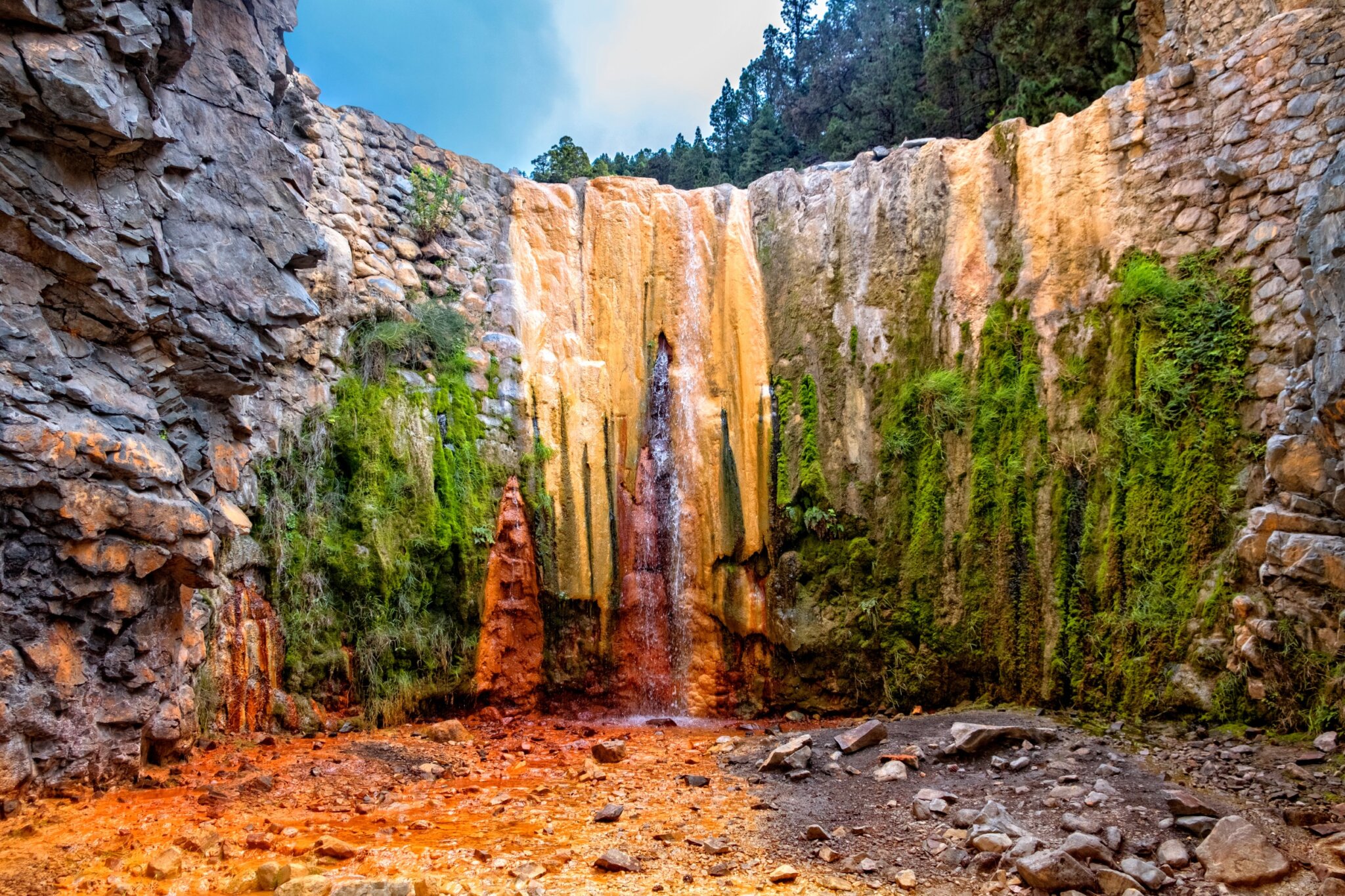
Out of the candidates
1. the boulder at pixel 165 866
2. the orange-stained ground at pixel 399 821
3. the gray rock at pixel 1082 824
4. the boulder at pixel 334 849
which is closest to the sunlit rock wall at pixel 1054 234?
the gray rock at pixel 1082 824

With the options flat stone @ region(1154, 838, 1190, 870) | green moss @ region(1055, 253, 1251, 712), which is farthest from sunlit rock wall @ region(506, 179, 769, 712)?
flat stone @ region(1154, 838, 1190, 870)

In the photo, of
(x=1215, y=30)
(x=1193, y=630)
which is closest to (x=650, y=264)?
(x=1215, y=30)

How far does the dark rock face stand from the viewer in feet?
18.0

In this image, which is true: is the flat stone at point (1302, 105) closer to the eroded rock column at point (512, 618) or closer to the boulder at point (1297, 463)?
the boulder at point (1297, 463)

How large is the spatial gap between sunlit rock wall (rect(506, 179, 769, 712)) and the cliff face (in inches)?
2.0

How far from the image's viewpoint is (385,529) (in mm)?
9211

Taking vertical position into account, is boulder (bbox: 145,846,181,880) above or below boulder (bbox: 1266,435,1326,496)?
below

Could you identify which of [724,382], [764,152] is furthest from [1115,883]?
[764,152]

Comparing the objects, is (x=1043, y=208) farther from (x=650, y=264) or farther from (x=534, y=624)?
(x=534, y=624)

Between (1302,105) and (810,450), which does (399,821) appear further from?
(1302,105)

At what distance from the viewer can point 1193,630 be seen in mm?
7086

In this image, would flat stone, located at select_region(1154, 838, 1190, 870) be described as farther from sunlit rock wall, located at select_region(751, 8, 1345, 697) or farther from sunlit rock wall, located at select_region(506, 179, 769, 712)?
sunlit rock wall, located at select_region(506, 179, 769, 712)

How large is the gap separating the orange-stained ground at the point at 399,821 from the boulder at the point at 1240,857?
2.17m

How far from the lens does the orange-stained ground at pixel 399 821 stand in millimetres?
4766
